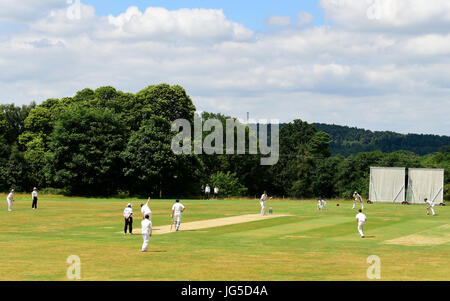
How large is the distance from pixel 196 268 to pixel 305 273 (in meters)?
4.61

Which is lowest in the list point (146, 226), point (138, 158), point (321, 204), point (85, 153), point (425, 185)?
point (321, 204)

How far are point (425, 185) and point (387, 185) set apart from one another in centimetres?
546

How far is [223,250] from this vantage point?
31953 mm

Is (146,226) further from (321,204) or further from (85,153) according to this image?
(85,153)

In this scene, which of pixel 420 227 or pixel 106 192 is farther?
pixel 106 192

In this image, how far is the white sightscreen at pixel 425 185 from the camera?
87.9 m

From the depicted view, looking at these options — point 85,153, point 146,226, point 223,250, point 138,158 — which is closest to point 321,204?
point 138,158

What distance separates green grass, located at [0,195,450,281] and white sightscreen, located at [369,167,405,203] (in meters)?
37.9

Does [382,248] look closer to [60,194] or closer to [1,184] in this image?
[60,194]

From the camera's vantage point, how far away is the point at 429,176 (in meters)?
89.0

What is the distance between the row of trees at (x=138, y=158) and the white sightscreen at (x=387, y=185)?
2830 centimetres

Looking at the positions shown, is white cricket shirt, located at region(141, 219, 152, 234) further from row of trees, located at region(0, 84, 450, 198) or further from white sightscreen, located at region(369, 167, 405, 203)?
white sightscreen, located at region(369, 167, 405, 203)
